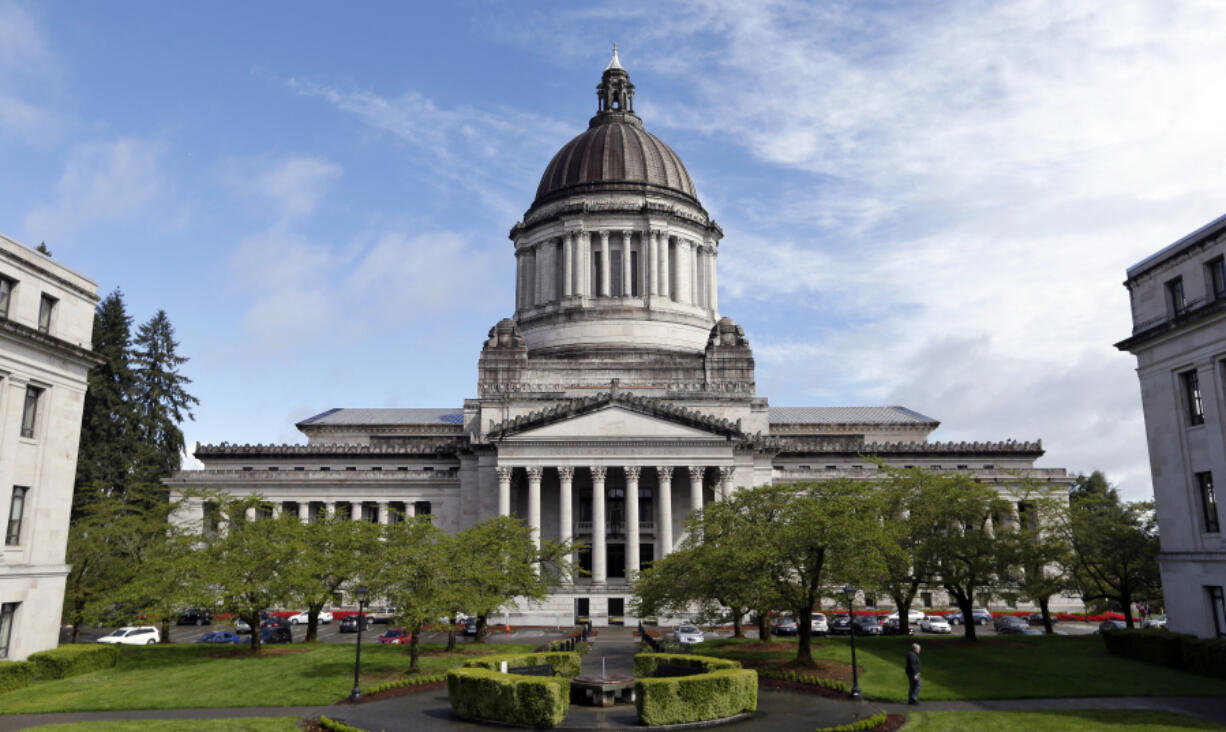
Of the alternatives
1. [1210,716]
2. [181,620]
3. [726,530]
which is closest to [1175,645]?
[1210,716]

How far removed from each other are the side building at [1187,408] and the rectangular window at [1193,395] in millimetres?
43

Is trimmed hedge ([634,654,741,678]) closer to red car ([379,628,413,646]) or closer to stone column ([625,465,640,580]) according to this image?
red car ([379,628,413,646])

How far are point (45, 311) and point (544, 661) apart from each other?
85.9ft

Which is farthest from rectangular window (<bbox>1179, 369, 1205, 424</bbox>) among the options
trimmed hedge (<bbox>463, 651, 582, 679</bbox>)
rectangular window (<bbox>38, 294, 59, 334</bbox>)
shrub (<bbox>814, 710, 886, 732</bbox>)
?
rectangular window (<bbox>38, 294, 59, 334</bbox>)

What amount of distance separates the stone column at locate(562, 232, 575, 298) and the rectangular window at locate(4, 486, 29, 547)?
183 feet

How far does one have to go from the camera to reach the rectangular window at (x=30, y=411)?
119ft

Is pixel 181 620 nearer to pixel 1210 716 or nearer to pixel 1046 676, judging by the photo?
pixel 1046 676

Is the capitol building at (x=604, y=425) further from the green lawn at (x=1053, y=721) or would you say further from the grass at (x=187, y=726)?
the green lawn at (x=1053, y=721)

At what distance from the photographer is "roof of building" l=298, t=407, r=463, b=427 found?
297 ft

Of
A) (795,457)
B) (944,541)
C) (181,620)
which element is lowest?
(181,620)

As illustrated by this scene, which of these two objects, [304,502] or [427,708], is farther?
[304,502]

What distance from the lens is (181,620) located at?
67062 mm

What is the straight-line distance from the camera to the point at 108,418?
254 ft

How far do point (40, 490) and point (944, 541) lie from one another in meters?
41.0
